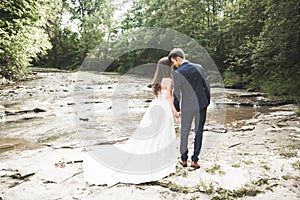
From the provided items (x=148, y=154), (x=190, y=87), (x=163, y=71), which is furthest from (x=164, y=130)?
(x=163, y=71)

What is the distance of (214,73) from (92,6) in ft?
126

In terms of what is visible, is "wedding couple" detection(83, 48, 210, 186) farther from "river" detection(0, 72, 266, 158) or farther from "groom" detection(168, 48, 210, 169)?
"river" detection(0, 72, 266, 158)

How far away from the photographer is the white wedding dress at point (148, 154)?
3859 mm

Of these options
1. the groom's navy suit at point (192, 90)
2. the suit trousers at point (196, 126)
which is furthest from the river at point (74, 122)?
the groom's navy suit at point (192, 90)

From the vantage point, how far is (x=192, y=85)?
3893 mm

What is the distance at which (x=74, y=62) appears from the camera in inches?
1935

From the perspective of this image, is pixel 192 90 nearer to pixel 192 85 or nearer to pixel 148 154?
pixel 192 85

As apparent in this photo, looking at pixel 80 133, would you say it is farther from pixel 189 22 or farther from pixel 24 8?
pixel 189 22

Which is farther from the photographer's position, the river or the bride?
the river

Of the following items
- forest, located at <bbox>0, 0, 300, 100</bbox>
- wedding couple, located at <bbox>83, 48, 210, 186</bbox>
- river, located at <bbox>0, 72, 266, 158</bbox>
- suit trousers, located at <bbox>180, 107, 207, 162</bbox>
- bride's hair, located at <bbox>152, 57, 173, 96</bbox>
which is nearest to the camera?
wedding couple, located at <bbox>83, 48, 210, 186</bbox>

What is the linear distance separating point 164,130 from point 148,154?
0.44 m

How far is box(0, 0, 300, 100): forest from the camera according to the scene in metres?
11.9

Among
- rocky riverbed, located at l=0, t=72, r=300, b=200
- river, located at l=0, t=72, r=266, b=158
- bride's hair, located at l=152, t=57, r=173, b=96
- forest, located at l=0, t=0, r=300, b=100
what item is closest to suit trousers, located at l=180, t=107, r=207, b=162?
rocky riverbed, located at l=0, t=72, r=300, b=200

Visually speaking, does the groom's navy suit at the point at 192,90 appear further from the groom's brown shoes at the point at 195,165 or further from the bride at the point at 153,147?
the groom's brown shoes at the point at 195,165
